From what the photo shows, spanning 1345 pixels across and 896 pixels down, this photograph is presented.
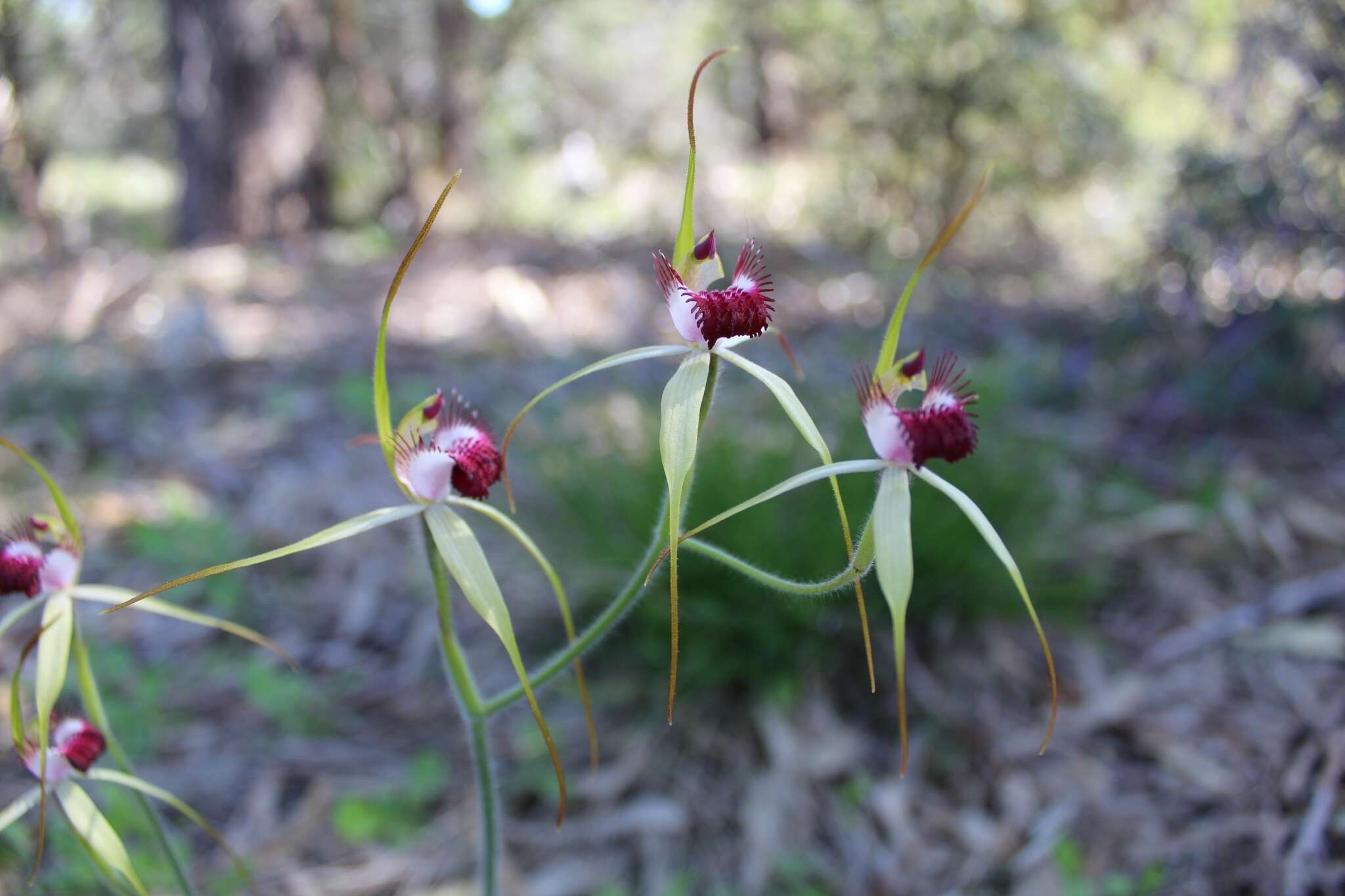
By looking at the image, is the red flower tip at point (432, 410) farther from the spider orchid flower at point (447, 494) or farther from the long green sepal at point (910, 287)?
the long green sepal at point (910, 287)

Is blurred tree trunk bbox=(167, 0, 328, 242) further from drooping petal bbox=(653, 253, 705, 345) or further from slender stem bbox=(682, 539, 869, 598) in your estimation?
slender stem bbox=(682, 539, 869, 598)

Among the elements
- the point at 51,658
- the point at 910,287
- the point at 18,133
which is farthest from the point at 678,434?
the point at 18,133

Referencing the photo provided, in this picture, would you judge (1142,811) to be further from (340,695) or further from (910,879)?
(340,695)

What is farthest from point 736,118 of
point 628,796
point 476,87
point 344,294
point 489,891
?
point 489,891

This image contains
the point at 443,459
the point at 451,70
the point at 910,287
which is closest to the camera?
the point at 910,287

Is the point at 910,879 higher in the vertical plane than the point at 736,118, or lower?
lower

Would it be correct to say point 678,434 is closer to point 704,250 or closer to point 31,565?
point 704,250

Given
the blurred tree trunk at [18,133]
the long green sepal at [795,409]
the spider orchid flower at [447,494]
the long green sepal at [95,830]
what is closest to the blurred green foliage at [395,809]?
the long green sepal at [95,830]
